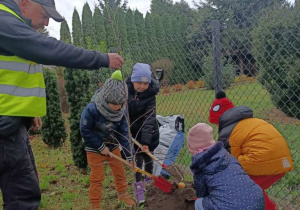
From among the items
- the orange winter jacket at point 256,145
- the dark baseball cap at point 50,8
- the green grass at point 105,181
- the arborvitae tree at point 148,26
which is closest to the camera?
the dark baseball cap at point 50,8

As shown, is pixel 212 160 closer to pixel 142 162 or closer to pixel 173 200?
pixel 173 200

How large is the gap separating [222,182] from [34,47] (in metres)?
1.47

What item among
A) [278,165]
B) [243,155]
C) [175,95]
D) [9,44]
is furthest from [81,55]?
[175,95]

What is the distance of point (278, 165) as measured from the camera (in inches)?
104

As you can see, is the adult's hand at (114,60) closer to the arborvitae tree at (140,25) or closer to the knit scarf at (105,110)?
the knit scarf at (105,110)

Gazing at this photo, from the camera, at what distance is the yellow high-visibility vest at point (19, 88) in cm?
201

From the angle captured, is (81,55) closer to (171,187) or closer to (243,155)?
(243,155)

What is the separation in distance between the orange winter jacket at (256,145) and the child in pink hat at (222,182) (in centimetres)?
36

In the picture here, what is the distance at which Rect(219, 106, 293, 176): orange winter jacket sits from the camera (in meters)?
2.61

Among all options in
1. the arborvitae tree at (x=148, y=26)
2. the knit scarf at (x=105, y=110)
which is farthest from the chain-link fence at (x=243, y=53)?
the arborvitae tree at (x=148, y=26)

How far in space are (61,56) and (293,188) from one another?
3.26m

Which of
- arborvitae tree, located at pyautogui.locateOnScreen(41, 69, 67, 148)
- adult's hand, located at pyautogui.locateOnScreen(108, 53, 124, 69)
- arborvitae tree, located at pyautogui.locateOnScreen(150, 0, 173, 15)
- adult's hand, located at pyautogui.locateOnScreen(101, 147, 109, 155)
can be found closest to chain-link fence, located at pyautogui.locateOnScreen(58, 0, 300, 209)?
adult's hand, located at pyautogui.locateOnScreen(101, 147, 109, 155)

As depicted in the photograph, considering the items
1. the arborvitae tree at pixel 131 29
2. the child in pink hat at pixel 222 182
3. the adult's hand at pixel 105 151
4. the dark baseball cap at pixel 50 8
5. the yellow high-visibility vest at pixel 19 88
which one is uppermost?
the arborvitae tree at pixel 131 29

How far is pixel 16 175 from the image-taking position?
211cm
